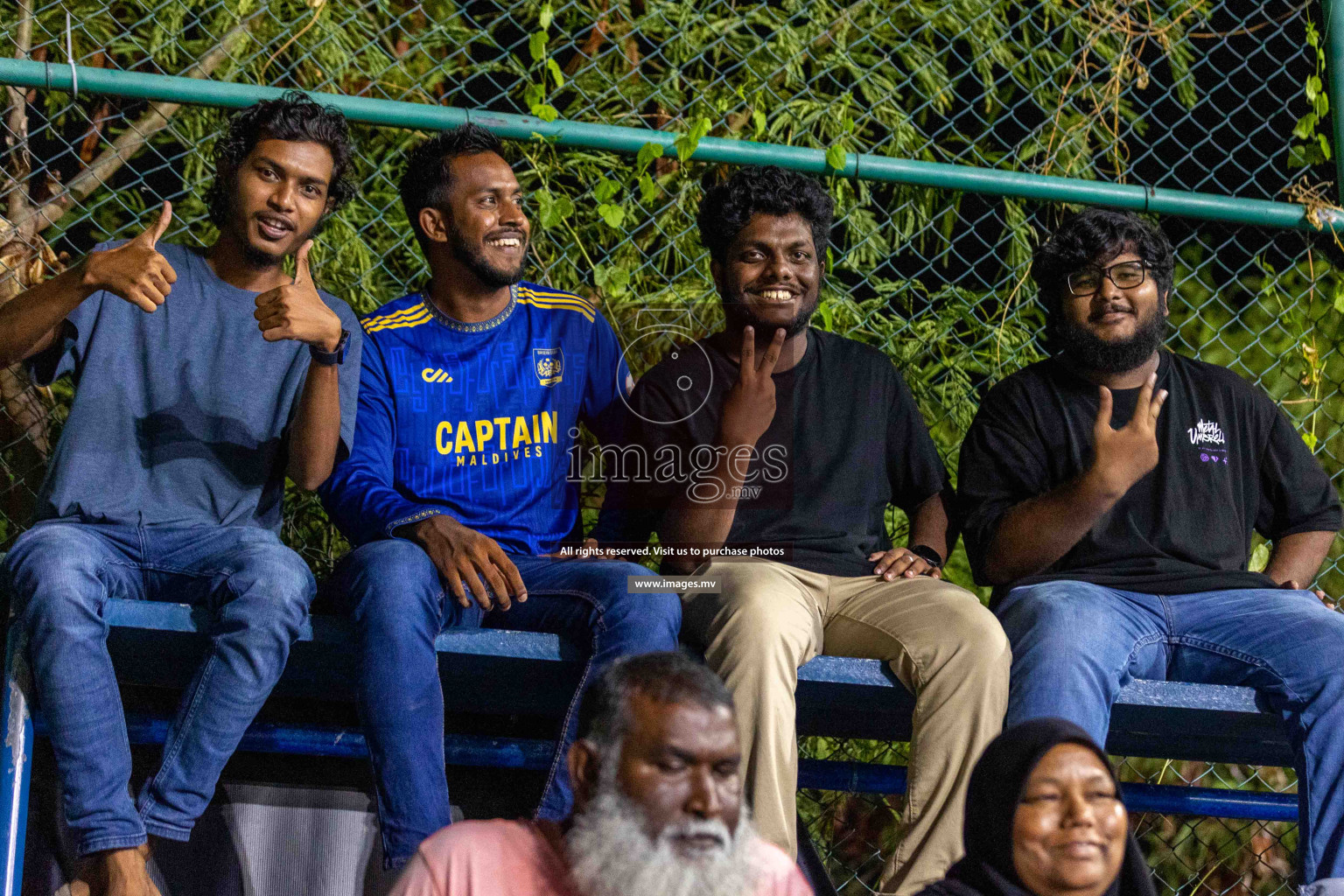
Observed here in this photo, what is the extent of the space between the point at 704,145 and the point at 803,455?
3.06ft

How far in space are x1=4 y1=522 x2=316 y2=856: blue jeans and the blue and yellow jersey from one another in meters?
0.37

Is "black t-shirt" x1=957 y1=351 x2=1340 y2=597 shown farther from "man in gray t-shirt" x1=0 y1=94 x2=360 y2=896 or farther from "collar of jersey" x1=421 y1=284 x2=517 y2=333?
"man in gray t-shirt" x1=0 y1=94 x2=360 y2=896

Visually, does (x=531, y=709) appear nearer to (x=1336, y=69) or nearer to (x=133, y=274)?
(x=133, y=274)

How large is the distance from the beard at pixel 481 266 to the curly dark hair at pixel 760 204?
0.49 metres

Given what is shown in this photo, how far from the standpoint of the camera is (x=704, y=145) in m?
3.71

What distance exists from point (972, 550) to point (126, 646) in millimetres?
1894

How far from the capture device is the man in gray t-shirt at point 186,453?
261 centimetres

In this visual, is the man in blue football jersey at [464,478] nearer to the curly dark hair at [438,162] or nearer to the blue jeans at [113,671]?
the curly dark hair at [438,162]

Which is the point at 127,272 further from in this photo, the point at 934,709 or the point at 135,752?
the point at 934,709

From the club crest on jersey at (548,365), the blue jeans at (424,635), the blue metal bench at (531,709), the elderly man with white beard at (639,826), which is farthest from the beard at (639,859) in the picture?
the club crest on jersey at (548,365)


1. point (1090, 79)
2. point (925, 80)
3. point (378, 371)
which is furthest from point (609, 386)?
point (1090, 79)

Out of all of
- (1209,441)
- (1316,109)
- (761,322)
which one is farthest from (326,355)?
(1316,109)

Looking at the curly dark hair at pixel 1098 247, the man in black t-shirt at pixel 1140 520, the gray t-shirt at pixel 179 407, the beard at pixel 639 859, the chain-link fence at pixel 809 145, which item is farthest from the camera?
the chain-link fence at pixel 809 145

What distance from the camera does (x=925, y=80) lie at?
4.53 m
